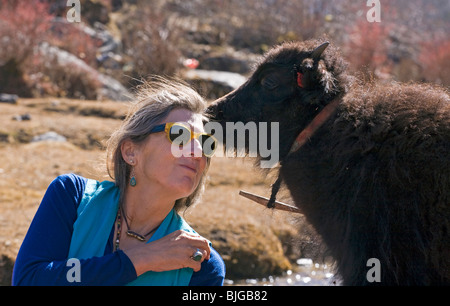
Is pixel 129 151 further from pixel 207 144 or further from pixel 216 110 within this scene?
pixel 216 110

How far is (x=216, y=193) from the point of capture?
744 centimetres

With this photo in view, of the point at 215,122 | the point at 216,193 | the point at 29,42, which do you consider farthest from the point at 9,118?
the point at 215,122

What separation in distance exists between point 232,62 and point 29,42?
575cm

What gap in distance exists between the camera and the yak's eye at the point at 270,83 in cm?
405

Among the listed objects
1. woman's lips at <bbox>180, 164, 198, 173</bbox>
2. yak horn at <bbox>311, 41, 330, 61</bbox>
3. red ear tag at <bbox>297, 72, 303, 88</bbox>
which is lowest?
woman's lips at <bbox>180, 164, 198, 173</bbox>

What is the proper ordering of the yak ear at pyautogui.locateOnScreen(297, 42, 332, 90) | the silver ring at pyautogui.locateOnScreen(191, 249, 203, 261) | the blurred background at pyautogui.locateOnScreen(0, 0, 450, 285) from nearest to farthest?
1. the silver ring at pyautogui.locateOnScreen(191, 249, 203, 261)
2. the yak ear at pyautogui.locateOnScreen(297, 42, 332, 90)
3. the blurred background at pyautogui.locateOnScreen(0, 0, 450, 285)

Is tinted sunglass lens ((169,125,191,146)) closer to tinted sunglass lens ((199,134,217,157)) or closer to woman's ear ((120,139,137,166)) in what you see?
tinted sunglass lens ((199,134,217,157))

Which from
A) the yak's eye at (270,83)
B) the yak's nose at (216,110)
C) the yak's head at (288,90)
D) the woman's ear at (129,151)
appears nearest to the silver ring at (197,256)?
the woman's ear at (129,151)

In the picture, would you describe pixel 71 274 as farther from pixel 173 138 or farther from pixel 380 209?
pixel 380 209

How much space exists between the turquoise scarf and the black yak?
1.04m

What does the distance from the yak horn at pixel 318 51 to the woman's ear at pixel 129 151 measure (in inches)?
58.5

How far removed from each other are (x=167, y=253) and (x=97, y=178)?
3.40m

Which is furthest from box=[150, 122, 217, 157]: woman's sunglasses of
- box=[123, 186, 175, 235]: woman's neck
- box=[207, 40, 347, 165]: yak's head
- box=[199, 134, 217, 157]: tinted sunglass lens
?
box=[207, 40, 347, 165]: yak's head

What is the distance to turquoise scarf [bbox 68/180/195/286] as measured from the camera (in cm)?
293
